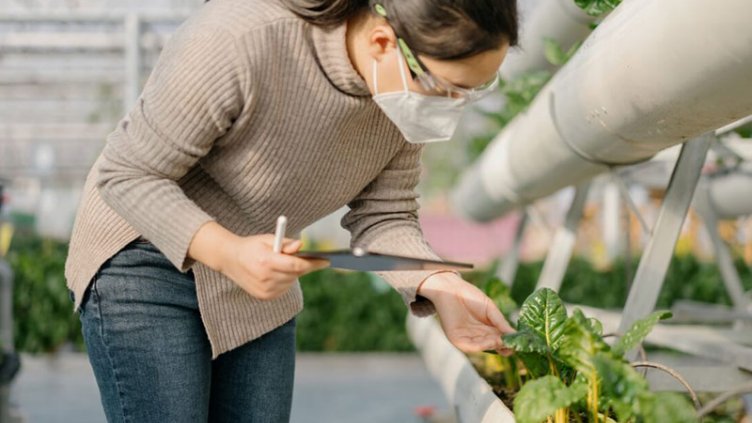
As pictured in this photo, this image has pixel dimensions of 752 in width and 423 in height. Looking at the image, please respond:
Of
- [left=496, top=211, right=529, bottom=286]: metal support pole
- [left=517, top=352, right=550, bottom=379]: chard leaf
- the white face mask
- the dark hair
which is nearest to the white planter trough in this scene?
[left=517, top=352, right=550, bottom=379]: chard leaf

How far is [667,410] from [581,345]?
24 cm

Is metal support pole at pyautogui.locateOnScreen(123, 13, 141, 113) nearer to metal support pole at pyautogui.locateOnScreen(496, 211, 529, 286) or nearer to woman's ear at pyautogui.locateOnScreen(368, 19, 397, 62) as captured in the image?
metal support pole at pyautogui.locateOnScreen(496, 211, 529, 286)

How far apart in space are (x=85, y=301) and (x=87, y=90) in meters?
13.3

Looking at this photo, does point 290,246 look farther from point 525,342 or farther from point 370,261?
point 525,342

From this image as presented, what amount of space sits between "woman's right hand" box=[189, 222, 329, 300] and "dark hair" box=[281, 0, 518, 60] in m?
0.34

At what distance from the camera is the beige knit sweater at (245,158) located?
1527 millimetres

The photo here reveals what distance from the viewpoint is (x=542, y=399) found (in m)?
1.53

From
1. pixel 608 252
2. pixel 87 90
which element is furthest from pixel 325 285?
pixel 87 90

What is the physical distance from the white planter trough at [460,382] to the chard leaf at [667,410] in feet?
1.24

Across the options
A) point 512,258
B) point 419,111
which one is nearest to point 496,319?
point 419,111

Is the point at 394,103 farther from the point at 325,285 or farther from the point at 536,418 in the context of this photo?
the point at 325,285

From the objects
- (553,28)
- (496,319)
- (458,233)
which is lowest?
(496,319)

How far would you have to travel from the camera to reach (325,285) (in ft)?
30.1

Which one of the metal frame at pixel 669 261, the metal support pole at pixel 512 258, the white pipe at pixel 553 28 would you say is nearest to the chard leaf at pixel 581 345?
the metal frame at pixel 669 261
